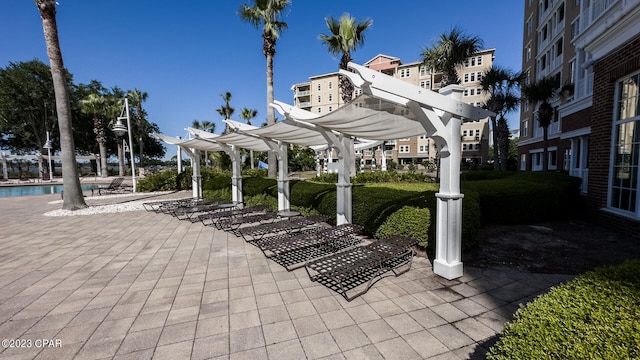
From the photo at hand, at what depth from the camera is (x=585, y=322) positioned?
1.39 meters

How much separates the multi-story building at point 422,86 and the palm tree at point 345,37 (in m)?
22.4

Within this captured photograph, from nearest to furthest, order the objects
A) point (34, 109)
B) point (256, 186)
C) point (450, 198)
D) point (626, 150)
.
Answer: point (450, 198) → point (626, 150) → point (256, 186) → point (34, 109)

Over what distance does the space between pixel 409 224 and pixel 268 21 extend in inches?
539

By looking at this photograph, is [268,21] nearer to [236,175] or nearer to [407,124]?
[236,175]

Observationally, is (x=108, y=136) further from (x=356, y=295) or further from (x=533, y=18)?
(x=533, y=18)

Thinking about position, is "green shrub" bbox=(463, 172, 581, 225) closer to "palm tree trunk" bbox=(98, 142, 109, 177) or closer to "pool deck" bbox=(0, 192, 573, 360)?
"pool deck" bbox=(0, 192, 573, 360)

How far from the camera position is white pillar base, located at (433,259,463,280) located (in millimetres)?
3730

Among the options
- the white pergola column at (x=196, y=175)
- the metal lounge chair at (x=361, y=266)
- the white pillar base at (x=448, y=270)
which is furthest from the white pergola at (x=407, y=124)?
the white pergola column at (x=196, y=175)

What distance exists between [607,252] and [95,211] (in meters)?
15.0

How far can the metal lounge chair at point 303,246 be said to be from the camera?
4590 mm

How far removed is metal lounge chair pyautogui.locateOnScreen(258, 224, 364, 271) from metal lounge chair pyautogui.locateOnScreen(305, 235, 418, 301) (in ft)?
2.06

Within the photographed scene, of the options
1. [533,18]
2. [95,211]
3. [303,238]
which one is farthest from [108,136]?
[533,18]

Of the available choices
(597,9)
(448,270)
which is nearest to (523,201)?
(448,270)

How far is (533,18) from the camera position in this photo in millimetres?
24750
